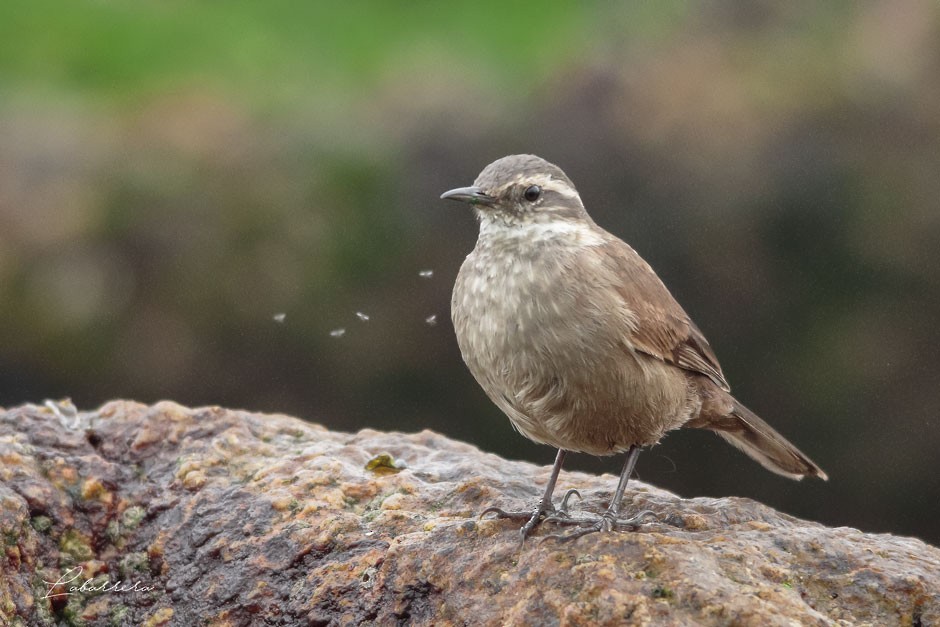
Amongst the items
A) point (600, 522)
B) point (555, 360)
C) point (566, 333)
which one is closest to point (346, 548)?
point (600, 522)

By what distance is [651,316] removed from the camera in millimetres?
5715

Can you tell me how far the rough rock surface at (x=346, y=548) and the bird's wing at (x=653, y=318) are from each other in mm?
633

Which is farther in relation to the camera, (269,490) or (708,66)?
(708,66)

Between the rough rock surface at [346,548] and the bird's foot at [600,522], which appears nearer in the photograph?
the rough rock surface at [346,548]

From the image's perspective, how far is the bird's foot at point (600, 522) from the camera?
494 cm

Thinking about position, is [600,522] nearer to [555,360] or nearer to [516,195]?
[555,360]

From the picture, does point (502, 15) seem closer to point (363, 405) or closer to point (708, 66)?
point (708, 66)

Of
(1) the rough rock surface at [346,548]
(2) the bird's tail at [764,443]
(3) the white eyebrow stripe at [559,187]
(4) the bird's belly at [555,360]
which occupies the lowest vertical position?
(1) the rough rock surface at [346,548]

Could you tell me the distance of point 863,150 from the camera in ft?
30.1

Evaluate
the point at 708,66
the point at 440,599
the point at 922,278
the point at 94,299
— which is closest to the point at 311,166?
the point at 94,299

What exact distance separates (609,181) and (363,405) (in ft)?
7.83

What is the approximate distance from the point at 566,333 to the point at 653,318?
1.87 ft
